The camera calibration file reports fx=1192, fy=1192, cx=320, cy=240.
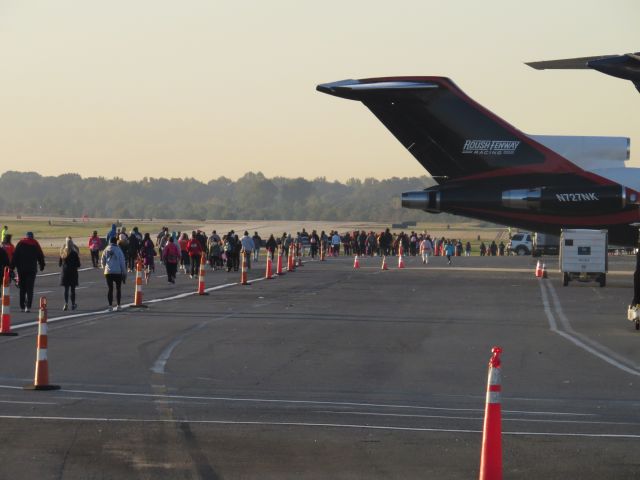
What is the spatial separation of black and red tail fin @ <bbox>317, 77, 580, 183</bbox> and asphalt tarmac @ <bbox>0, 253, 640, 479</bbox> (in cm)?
1206

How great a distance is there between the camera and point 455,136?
132ft

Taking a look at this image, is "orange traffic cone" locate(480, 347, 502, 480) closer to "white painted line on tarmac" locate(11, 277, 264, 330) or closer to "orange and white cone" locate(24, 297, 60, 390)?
"orange and white cone" locate(24, 297, 60, 390)

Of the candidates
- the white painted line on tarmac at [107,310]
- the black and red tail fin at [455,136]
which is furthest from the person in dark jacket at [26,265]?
the black and red tail fin at [455,136]

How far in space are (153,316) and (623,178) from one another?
2110cm

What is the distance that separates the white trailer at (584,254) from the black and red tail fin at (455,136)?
406cm

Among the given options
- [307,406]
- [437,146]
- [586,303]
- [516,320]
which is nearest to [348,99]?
[437,146]

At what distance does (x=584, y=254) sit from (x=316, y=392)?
25135 millimetres

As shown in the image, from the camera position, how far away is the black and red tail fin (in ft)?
129

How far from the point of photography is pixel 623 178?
40375mm

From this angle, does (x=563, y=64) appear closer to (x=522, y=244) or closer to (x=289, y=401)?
(x=289, y=401)

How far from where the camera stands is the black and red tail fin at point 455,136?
129 feet

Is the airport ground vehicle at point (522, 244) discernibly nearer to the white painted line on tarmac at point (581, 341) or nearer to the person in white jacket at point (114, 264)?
the white painted line on tarmac at point (581, 341)

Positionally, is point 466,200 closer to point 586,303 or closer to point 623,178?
point 623,178

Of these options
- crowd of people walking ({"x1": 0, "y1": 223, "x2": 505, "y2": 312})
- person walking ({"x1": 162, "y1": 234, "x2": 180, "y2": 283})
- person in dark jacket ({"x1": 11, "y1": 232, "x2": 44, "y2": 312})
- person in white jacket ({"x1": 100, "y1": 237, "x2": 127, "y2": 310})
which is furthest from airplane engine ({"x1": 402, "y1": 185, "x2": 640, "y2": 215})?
person in dark jacket ({"x1": 11, "y1": 232, "x2": 44, "y2": 312})
